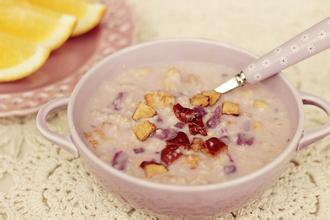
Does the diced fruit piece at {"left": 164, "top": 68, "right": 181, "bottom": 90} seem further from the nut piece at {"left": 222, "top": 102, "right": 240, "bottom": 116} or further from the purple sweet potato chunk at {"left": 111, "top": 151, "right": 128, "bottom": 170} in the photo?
the purple sweet potato chunk at {"left": 111, "top": 151, "right": 128, "bottom": 170}

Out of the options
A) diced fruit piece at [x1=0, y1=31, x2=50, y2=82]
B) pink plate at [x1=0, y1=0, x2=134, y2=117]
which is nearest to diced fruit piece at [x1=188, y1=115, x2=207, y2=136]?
pink plate at [x1=0, y1=0, x2=134, y2=117]

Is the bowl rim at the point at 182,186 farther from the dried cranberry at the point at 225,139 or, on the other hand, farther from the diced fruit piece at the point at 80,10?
the diced fruit piece at the point at 80,10

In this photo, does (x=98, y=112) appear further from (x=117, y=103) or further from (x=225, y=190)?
(x=225, y=190)

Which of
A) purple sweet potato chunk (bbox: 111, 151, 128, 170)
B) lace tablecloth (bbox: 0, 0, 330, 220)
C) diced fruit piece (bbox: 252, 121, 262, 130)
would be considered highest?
diced fruit piece (bbox: 252, 121, 262, 130)

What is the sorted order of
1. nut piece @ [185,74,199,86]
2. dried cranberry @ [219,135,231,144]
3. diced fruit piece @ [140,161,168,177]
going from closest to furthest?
diced fruit piece @ [140,161,168,177], dried cranberry @ [219,135,231,144], nut piece @ [185,74,199,86]

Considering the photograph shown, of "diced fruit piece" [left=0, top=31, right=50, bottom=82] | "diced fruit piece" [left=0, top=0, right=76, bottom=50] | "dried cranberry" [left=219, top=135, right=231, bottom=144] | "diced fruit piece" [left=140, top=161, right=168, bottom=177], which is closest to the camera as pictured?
"diced fruit piece" [left=140, top=161, right=168, bottom=177]

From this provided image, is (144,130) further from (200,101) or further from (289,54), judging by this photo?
(289,54)

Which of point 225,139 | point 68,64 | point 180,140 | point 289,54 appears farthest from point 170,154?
point 68,64

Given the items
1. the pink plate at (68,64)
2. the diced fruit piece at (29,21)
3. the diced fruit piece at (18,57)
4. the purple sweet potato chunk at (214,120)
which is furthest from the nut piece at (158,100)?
the diced fruit piece at (29,21)
